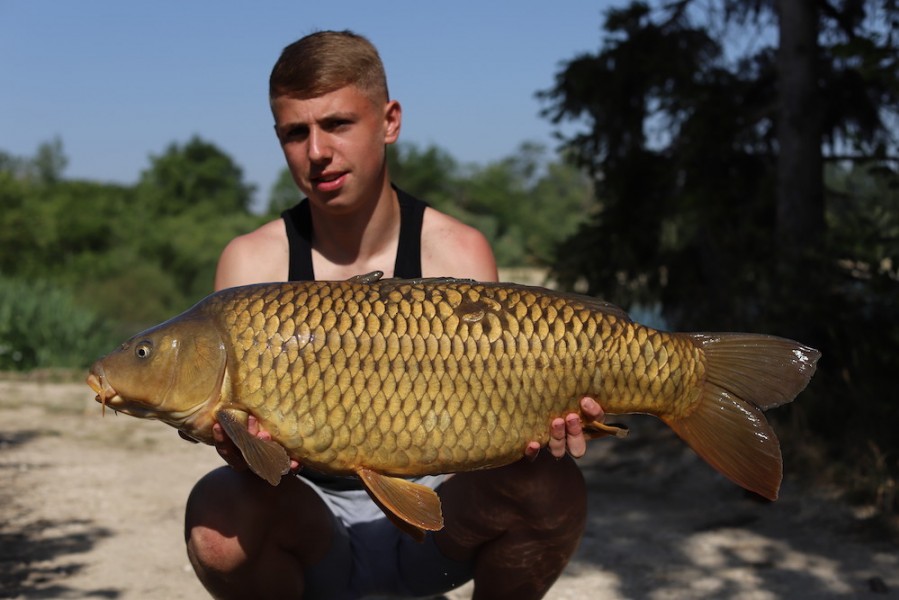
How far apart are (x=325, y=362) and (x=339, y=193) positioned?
658 millimetres

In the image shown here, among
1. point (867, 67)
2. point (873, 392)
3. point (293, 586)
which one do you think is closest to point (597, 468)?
point (873, 392)

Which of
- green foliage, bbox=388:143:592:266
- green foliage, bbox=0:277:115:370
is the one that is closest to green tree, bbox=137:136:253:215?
green foliage, bbox=388:143:592:266

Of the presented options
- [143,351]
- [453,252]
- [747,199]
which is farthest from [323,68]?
[747,199]

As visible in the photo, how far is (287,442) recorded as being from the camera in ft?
6.24

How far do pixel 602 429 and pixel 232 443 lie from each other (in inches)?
27.7

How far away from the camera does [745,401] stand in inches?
80.0

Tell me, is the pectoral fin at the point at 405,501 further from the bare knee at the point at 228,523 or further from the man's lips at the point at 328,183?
the man's lips at the point at 328,183

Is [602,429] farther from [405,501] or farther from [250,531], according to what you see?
[250,531]

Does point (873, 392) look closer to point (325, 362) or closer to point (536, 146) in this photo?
point (325, 362)

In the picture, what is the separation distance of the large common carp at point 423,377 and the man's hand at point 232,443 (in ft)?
0.05

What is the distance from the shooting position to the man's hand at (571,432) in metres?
1.99

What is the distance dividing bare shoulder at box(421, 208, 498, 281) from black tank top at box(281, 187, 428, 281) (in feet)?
0.10

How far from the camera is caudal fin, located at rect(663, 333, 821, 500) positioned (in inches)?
78.9

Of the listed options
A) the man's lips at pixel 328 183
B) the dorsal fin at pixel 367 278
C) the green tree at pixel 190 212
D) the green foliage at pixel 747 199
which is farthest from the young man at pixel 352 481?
the green tree at pixel 190 212
